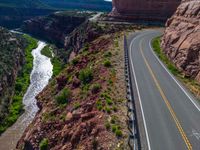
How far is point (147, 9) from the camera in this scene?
360 feet

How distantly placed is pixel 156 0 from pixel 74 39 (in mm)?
26911

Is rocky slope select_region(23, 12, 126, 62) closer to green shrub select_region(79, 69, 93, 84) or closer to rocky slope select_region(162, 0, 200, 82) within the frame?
rocky slope select_region(162, 0, 200, 82)

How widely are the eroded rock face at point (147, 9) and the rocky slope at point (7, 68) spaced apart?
32.9 metres

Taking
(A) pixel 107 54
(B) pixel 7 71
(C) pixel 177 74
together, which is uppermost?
(A) pixel 107 54

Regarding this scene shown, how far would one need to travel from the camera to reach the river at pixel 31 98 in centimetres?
5709

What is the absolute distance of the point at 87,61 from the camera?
186ft

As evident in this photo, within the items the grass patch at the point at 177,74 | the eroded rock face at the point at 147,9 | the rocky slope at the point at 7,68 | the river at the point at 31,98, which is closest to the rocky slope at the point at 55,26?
the river at the point at 31,98

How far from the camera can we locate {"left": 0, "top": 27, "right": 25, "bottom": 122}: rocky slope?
70750mm

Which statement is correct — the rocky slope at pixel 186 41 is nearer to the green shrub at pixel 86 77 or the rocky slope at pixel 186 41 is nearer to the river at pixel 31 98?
the green shrub at pixel 86 77

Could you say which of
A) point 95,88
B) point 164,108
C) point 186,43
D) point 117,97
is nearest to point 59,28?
point 186,43

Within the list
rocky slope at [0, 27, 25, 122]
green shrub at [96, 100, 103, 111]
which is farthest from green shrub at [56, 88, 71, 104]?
rocky slope at [0, 27, 25, 122]

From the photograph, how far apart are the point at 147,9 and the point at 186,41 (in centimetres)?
6139

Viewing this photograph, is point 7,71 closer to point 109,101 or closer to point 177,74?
point 177,74

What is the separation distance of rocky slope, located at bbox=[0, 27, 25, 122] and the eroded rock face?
32.9 meters
